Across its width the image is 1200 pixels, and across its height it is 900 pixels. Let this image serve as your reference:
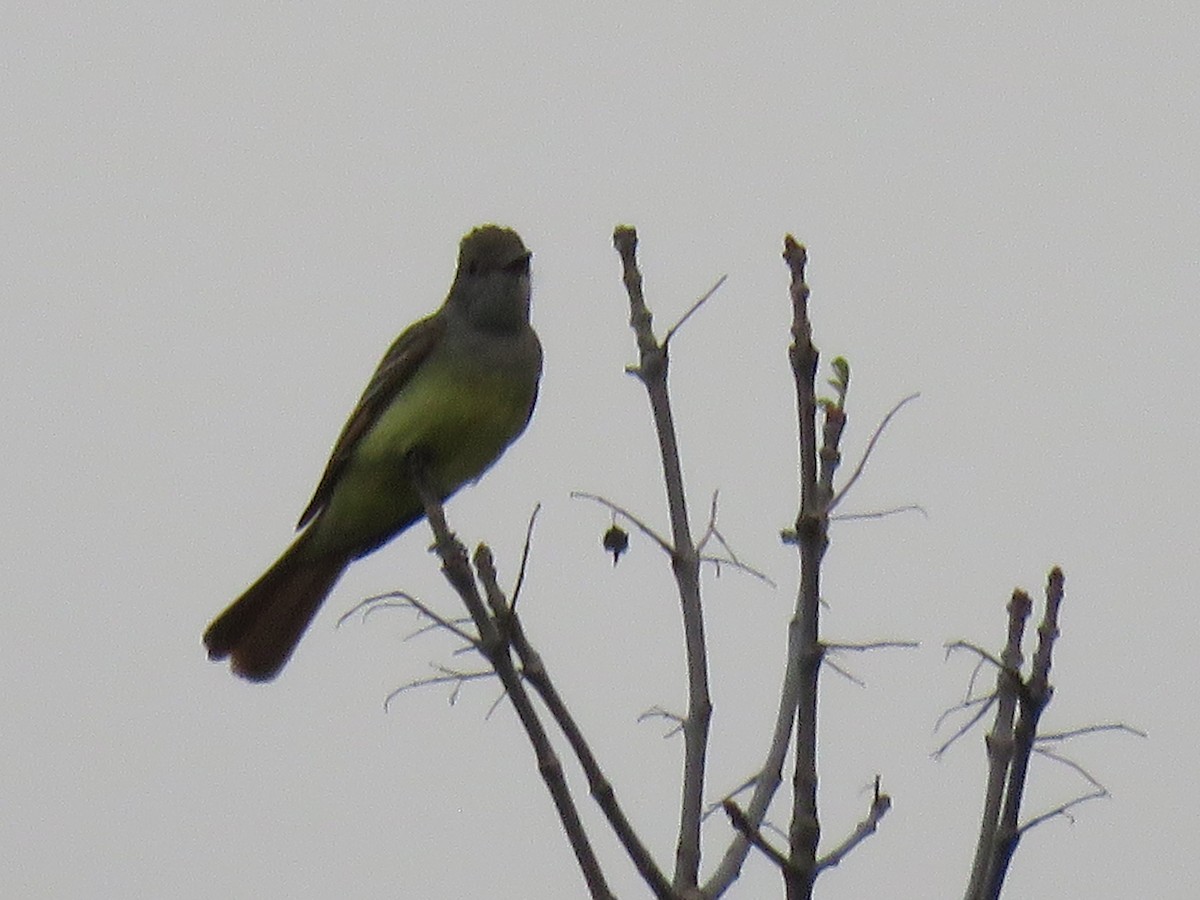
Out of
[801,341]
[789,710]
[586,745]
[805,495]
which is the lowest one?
[586,745]

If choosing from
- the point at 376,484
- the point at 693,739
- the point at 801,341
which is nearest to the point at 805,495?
the point at 801,341

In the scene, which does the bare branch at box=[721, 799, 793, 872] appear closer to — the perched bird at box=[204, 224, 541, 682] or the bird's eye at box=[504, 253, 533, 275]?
the perched bird at box=[204, 224, 541, 682]

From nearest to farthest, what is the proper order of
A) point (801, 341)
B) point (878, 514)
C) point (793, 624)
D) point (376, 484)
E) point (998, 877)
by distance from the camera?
point (998, 877) < point (801, 341) < point (793, 624) < point (878, 514) < point (376, 484)

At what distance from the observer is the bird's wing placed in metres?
6.47

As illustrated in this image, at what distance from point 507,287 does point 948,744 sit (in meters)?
3.67

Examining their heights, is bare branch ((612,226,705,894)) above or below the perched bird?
below

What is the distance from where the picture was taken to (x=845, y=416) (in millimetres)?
3205

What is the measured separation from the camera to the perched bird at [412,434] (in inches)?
244

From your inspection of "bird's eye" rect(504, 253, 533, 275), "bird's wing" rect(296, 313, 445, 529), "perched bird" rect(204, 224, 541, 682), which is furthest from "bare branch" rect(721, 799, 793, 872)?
"bird's eye" rect(504, 253, 533, 275)

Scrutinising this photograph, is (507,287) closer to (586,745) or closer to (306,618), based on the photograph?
(306,618)

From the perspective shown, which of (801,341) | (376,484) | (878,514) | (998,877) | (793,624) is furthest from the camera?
(376,484)

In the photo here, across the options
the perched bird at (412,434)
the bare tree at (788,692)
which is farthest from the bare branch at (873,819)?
the perched bird at (412,434)

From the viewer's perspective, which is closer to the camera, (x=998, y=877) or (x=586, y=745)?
(x=998, y=877)

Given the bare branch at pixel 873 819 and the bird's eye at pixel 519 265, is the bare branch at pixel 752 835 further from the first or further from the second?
the bird's eye at pixel 519 265
